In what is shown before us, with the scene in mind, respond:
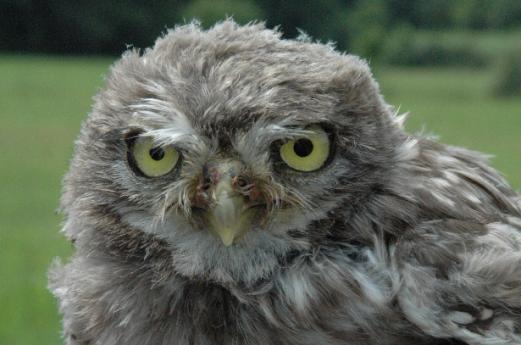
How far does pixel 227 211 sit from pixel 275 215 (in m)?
0.22

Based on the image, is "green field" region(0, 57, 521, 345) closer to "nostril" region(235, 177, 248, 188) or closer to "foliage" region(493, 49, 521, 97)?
"foliage" region(493, 49, 521, 97)

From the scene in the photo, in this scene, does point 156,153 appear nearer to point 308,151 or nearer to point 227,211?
point 227,211

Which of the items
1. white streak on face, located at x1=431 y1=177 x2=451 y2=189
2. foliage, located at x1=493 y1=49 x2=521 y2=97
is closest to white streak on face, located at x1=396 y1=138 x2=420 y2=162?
white streak on face, located at x1=431 y1=177 x2=451 y2=189

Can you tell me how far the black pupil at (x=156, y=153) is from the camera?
2.88 metres

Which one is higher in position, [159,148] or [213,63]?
[213,63]

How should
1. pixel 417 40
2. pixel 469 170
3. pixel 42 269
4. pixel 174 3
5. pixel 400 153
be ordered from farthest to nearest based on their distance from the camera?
pixel 174 3
pixel 417 40
pixel 42 269
pixel 469 170
pixel 400 153

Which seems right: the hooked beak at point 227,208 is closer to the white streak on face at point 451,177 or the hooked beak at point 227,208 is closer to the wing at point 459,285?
the wing at point 459,285

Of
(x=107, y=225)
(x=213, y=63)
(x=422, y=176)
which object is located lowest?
(x=107, y=225)

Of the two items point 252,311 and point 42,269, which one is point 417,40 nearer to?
point 42,269

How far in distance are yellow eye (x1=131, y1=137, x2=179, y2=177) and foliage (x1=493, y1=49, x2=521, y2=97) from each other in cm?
4003

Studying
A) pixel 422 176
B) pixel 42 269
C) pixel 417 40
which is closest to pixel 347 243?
pixel 422 176

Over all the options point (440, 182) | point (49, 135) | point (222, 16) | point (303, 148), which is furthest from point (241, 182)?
point (222, 16)

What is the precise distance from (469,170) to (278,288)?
985 mm

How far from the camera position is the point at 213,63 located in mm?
2977
